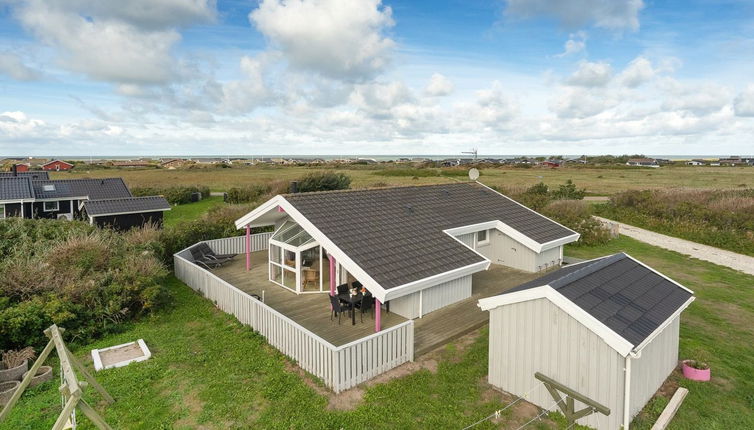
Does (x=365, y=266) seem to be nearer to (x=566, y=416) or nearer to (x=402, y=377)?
(x=402, y=377)

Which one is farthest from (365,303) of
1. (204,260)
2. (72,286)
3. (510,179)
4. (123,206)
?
(510,179)

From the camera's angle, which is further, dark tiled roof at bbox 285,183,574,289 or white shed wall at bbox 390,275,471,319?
white shed wall at bbox 390,275,471,319

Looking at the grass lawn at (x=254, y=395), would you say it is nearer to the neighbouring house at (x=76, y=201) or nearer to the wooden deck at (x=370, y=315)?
the wooden deck at (x=370, y=315)

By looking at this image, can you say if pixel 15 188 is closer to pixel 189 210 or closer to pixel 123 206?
pixel 123 206

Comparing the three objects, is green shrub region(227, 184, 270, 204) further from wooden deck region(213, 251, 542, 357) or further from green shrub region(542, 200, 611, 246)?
green shrub region(542, 200, 611, 246)

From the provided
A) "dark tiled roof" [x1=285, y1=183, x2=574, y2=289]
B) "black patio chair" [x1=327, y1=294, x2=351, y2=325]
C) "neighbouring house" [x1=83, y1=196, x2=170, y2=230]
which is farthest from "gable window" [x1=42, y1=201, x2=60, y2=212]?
"black patio chair" [x1=327, y1=294, x2=351, y2=325]

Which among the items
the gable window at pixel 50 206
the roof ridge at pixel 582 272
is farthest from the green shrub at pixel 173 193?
the roof ridge at pixel 582 272

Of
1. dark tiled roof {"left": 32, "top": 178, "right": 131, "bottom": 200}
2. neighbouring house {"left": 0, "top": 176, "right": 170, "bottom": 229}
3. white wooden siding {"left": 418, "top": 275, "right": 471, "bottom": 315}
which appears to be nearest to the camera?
white wooden siding {"left": 418, "top": 275, "right": 471, "bottom": 315}
